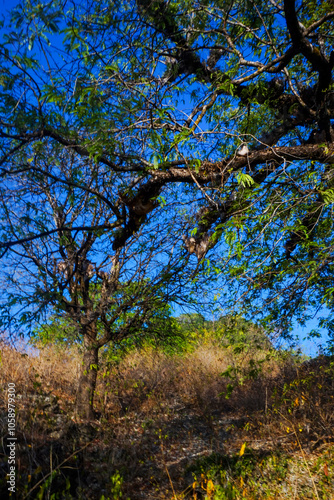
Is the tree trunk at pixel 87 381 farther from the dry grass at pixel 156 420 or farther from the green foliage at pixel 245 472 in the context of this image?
the green foliage at pixel 245 472

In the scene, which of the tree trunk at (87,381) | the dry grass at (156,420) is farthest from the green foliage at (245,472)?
the tree trunk at (87,381)

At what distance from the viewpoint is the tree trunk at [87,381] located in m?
7.40

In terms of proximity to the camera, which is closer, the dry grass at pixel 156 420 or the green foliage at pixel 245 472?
the green foliage at pixel 245 472

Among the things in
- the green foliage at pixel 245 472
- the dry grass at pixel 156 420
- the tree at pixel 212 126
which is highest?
the tree at pixel 212 126

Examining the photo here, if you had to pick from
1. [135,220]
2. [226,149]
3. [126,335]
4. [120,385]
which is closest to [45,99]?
[135,220]

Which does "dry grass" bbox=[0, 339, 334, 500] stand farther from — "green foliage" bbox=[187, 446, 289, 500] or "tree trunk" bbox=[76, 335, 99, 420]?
"tree trunk" bbox=[76, 335, 99, 420]

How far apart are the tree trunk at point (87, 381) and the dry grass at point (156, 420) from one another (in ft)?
0.94

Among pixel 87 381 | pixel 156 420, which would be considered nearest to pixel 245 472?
pixel 156 420

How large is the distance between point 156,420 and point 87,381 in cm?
193

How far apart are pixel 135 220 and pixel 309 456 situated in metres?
4.79

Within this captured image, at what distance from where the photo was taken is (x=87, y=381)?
24.6 feet

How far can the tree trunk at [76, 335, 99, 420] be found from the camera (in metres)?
7.40

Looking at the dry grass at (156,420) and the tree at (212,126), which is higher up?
the tree at (212,126)

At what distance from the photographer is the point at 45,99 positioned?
370 cm
